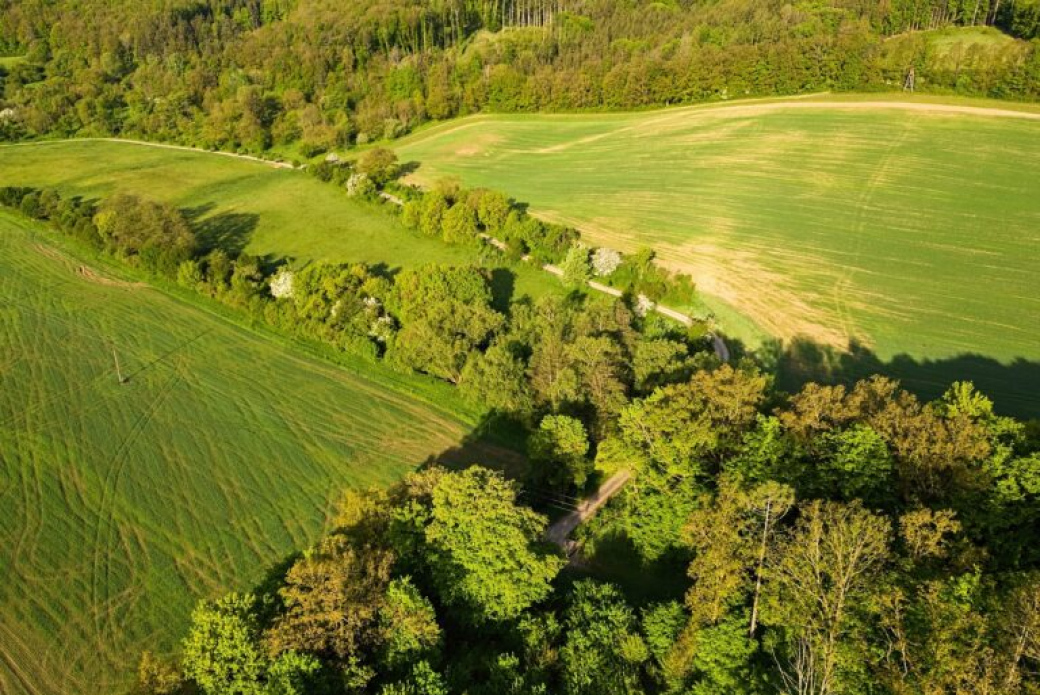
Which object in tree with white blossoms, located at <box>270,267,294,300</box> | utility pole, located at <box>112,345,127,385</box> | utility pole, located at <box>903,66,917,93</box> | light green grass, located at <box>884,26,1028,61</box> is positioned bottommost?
utility pole, located at <box>112,345,127,385</box>

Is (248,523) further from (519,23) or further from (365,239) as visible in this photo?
(519,23)

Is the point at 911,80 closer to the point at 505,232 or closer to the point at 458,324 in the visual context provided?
the point at 505,232

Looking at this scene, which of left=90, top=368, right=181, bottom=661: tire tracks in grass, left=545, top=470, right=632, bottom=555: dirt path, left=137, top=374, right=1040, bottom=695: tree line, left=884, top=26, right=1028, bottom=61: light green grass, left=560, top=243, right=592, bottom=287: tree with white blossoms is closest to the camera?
left=137, top=374, right=1040, bottom=695: tree line

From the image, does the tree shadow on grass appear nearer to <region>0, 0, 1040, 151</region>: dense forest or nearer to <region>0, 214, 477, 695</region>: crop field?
<region>0, 214, 477, 695</region>: crop field

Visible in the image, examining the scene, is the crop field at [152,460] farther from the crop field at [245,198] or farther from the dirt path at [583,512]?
the crop field at [245,198]

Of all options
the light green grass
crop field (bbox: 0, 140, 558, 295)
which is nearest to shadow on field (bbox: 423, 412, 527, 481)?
crop field (bbox: 0, 140, 558, 295)

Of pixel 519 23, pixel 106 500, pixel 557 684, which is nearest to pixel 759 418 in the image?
pixel 557 684

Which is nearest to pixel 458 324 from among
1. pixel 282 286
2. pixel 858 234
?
pixel 282 286
